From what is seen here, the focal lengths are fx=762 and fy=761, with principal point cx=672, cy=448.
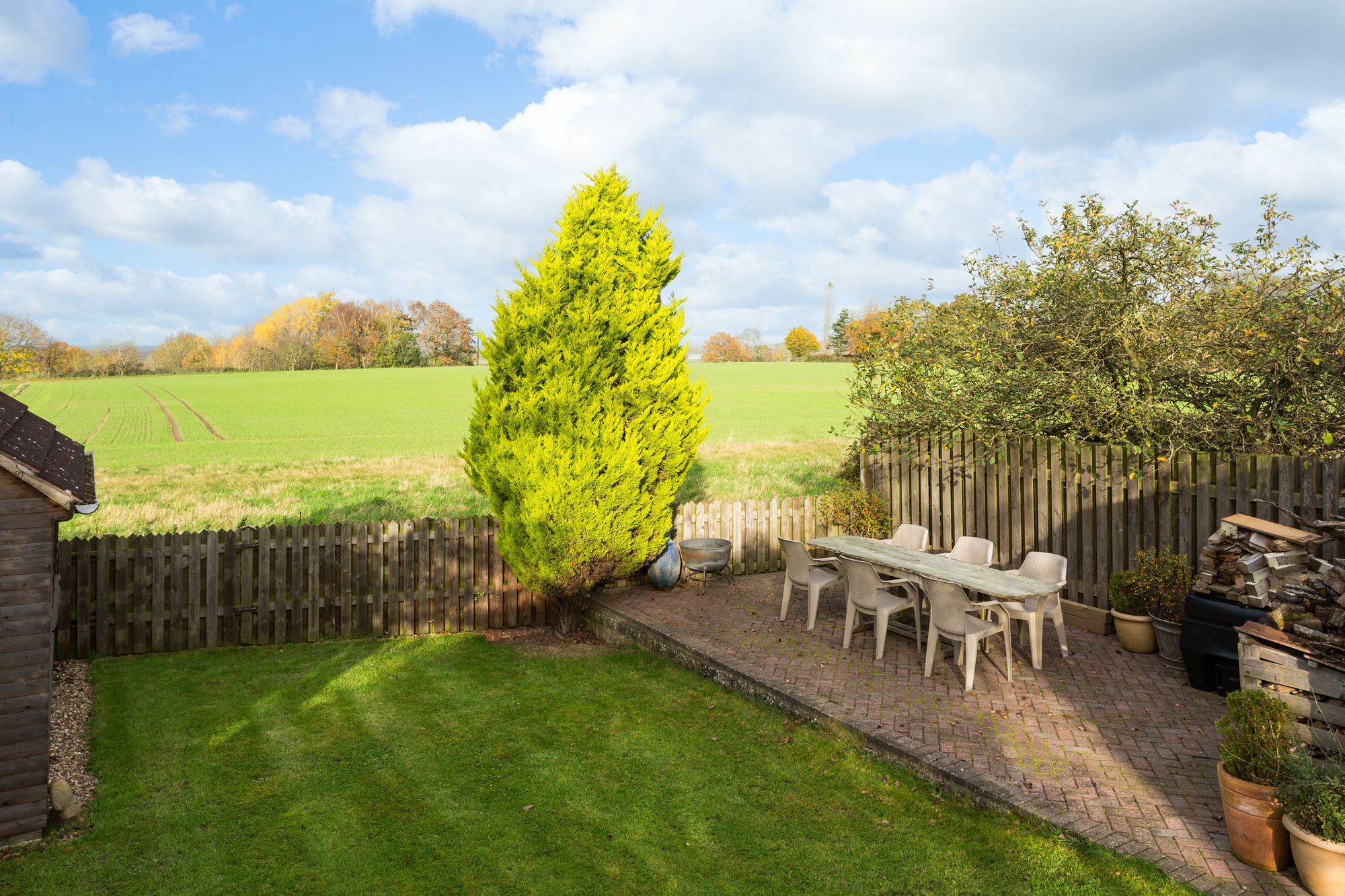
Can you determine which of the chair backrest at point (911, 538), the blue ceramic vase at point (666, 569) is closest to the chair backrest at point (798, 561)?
the chair backrest at point (911, 538)

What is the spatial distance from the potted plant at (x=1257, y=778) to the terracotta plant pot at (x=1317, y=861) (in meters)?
0.12

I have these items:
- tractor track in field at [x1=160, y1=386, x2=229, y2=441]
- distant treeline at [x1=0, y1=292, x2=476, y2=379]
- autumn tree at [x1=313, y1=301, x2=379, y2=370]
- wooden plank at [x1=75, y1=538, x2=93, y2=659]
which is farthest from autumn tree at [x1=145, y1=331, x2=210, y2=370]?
wooden plank at [x1=75, y1=538, x2=93, y2=659]

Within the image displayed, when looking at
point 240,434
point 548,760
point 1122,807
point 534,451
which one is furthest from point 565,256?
point 240,434

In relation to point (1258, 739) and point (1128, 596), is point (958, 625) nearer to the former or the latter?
point (1128, 596)

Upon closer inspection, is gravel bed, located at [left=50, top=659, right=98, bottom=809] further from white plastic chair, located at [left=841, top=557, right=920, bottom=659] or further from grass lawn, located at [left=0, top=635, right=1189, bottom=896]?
Result: white plastic chair, located at [left=841, top=557, right=920, bottom=659]

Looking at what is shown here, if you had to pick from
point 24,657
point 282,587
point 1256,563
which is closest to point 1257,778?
point 1256,563

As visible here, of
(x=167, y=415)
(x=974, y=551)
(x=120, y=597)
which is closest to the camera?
(x=120, y=597)

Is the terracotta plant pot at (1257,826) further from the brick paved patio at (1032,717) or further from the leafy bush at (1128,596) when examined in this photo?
the leafy bush at (1128,596)

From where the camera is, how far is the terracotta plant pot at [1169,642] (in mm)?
7133

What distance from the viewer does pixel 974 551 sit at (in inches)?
346

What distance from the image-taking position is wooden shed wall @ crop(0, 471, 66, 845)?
4859mm

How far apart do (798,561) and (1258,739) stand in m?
4.89

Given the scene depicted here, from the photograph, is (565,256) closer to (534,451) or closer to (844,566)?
(534,451)

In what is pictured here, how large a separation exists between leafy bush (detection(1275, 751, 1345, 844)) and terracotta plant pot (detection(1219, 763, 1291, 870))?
0.08 metres
